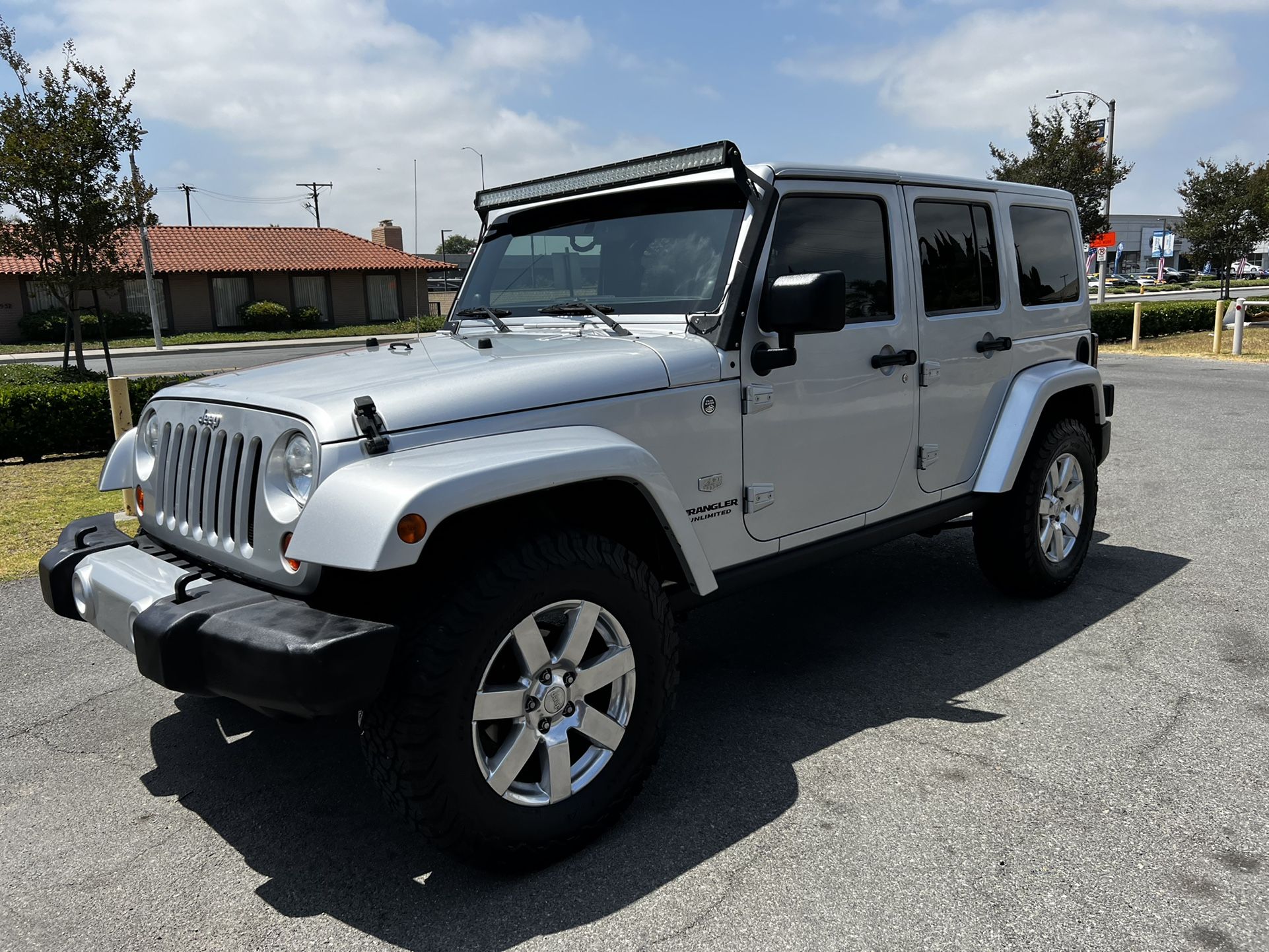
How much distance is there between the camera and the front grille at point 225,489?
106 inches

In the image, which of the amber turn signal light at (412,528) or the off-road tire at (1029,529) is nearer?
the amber turn signal light at (412,528)

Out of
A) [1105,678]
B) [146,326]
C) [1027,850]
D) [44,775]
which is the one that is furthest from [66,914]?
[146,326]

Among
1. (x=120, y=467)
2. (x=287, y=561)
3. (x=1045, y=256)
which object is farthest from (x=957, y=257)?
(x=120, y=467)

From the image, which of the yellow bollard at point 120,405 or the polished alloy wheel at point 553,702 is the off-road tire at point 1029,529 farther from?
the yellow bollard at point 120,405

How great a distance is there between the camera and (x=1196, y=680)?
403cm

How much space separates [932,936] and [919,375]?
2.36m

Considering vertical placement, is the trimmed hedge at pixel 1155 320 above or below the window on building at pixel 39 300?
below

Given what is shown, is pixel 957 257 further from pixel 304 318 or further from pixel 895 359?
pixel 304 318

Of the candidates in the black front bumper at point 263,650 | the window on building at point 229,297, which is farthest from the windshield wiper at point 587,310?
the window on building at point 229,297

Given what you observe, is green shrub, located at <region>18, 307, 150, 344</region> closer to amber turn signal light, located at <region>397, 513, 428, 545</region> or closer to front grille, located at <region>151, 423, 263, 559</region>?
front grille, located at <region>151, 423, 263, 559</region>

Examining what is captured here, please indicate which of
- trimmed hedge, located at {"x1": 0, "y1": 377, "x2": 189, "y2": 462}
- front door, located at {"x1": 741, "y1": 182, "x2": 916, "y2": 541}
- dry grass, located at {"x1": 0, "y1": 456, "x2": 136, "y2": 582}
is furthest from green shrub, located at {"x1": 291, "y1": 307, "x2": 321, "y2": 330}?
front door, located at {"x1": 741, "y1": 182, "x2": 916, "y2": 541}

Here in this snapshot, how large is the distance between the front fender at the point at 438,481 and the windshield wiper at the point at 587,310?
64 cm

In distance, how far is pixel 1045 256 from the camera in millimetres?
5066

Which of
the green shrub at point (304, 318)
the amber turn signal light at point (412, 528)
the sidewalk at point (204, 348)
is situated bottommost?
the amber turn signal light at point (412, 528)
